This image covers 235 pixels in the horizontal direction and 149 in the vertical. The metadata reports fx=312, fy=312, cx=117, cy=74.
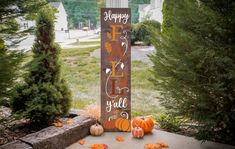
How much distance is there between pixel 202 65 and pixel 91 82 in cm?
276

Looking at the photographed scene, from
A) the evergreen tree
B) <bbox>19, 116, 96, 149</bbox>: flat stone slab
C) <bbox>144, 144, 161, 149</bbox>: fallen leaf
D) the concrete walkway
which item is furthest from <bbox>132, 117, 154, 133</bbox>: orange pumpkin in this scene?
the evergreen tree

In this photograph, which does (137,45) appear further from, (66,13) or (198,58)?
(198,58)

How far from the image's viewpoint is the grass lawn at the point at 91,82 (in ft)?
13.8

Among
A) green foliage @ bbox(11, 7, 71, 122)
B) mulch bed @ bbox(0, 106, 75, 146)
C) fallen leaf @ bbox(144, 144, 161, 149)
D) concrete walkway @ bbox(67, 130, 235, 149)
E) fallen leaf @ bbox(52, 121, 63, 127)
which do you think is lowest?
concrete walkway @ bbox(67, 130, 235, 149)

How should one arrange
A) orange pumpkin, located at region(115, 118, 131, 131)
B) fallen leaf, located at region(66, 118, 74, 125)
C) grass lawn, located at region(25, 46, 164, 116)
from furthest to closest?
grass lawn, located at region(25, 46, 164, 116) < orange pumpkin, located at region(115, 118, 131, 131) < fallen leaf, located at region(66, 118, 74, 125)

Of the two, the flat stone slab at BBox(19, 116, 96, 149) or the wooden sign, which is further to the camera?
the wooden sign

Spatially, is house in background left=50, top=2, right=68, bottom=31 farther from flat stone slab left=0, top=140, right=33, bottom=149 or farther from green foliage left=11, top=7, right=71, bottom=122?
flat stone slab left=0, top=140, right=33, bottom=149

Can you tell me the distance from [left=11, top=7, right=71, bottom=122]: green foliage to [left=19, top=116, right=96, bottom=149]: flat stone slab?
0.62 ft

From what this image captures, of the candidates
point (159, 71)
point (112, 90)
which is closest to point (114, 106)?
point (112, 90)

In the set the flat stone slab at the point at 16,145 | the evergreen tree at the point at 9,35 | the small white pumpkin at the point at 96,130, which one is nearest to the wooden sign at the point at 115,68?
the small white pumpkin at the point at 96,130

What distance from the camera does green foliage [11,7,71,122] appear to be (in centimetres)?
287

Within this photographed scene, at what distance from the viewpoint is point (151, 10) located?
4.27 meters

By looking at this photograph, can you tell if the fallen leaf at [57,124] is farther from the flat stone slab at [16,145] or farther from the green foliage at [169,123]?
the green foliage at [169,123]

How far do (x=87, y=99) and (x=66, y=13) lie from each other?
147cm
